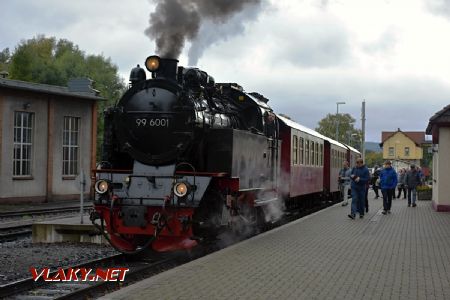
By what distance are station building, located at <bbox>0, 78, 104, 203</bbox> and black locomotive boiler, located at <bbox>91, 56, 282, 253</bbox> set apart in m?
14.8

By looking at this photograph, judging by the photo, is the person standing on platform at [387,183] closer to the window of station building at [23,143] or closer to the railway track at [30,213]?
the railway track at [30,213]

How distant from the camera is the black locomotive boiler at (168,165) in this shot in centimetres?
971

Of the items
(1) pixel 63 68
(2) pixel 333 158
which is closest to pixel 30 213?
(2) pixel 333 158

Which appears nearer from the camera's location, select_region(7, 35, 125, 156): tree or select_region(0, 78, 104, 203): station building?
select_region(0, 78, 104, 203): station building

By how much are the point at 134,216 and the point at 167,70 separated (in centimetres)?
259

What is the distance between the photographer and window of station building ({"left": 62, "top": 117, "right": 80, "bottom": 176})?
90.8 feet

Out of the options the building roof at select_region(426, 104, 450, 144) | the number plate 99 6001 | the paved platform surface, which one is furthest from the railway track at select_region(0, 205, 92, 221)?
the building roof at select_region(426, 104, 450, 144)

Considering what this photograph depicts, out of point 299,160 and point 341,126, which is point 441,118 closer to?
point 299,160

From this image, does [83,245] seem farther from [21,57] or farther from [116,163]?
[21,57]

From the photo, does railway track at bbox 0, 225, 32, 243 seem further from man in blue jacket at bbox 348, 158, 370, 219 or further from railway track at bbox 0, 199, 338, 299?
man in blue jacket at bbox 348, 158, 370, 219

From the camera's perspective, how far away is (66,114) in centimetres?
2764

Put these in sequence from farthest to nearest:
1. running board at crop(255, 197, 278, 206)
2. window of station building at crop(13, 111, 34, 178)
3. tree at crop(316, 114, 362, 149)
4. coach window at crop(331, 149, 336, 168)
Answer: tree at crop(316, 114, 362, 149)
coach window at crop(331, 149, 336, 168)
window of station building at crop(13, 111, 34, 178)
running board at crop(255, 197, 278, 206)

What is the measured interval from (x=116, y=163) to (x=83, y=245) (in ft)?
7.93

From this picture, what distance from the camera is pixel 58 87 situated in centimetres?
2888
